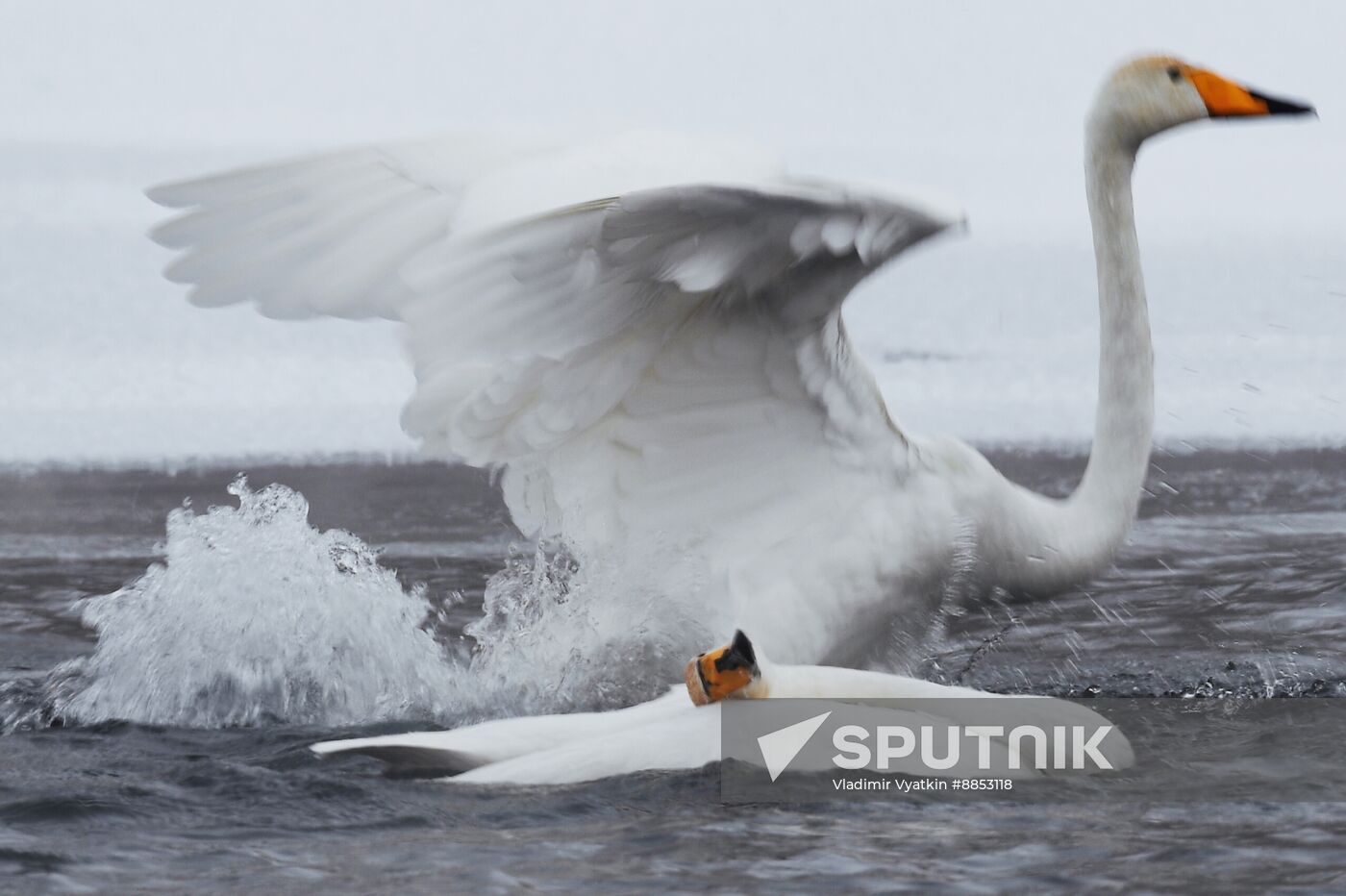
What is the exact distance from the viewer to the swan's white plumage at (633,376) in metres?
5.67

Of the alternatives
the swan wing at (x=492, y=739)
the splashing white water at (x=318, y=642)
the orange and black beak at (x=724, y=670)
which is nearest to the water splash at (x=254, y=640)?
the splashing white water at (x=318, y=642)

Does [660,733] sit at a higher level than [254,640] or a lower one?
lower

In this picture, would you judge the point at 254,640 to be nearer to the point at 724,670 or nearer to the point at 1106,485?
the point at 724,670

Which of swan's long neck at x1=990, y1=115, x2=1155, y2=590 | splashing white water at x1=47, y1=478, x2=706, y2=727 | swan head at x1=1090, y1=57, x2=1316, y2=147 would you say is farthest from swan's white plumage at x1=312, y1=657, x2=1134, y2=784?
swan head at x1=1090, y1=57, x2=1316, y2=147

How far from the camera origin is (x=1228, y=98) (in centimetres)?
636

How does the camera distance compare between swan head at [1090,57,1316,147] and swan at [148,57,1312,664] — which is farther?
swan head at [1090,57,1316,147]

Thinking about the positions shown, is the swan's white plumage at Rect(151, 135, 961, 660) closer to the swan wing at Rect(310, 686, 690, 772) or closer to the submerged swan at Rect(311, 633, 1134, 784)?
the submerged swan at Rect(311, 633, 1134, 784)

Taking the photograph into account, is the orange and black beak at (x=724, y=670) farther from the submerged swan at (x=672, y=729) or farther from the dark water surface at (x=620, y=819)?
the dark water surface at (x=620, y=819)

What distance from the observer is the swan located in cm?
584

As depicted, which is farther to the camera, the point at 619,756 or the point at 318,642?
the point at 318,642

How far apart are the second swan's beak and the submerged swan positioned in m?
2.18

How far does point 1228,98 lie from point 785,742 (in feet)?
9.07

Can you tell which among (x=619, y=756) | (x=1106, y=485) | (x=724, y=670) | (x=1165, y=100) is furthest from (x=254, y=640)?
(x=1165, y=100)

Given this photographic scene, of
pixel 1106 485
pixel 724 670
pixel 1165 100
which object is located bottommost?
pixel 724 670
